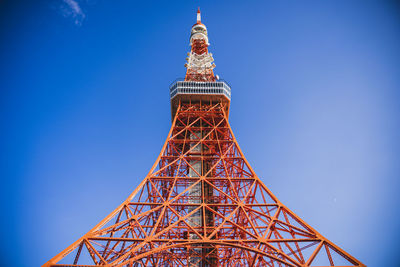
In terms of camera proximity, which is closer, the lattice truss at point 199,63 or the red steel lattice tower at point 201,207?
the red steel lattice tower at point 201,207

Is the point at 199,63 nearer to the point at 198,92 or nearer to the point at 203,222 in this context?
the point at 198,92

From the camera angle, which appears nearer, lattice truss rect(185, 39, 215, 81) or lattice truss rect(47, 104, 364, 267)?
lattice truss rect(47, 104, 364, 267)

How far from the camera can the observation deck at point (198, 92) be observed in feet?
59.9

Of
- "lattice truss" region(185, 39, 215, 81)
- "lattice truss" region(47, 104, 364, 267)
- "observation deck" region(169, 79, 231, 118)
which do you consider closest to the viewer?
"lattice truss" region(47, 104, 364, 267)

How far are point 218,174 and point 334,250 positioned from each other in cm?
754

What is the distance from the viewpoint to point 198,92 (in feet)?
60.2

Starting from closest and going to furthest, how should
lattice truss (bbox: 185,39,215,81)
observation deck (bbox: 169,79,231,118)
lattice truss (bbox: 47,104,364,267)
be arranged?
1. lattice truss (bbox: 47,104,364,267)
2. observation deck (bbox: 169,79,231,118)
3. lattice truss (bbox: 185,39,215,81)

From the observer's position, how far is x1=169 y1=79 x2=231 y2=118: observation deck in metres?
18.2

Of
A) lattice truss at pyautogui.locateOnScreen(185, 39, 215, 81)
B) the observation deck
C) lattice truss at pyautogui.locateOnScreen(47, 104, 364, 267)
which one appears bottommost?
lattice truss at pyautogui.locateOnScreen(47, 104, 364, 267)

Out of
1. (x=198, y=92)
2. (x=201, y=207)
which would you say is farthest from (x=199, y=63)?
(x=201, y=207)

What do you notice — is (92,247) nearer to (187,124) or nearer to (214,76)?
(187,124)

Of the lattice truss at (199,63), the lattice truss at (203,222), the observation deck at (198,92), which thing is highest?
the lattice truss at (199,63)

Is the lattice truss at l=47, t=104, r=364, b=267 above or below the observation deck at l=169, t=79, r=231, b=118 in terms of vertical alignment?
below

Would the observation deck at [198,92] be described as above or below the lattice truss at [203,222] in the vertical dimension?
above
